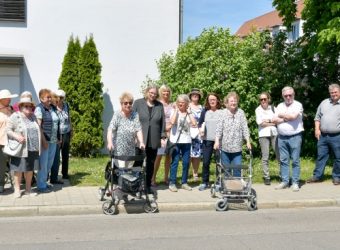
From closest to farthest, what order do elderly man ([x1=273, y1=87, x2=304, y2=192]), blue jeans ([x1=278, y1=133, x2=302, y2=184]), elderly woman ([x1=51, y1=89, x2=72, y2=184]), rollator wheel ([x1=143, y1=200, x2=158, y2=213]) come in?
1. rollator wheel ([x1=143, y1=200, x2=158, y2=213])
2. elderly man ([x1=273, y1=87, x2=304, y2=192])
3. blue jeans ([x1=278, y1=133, x2=302, y2=184])
4. elderly woman ([x1=51, y1=89, x2=72, y2=184])

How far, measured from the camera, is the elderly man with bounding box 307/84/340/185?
10.6 meters

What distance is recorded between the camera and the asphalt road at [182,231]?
6.52 metres

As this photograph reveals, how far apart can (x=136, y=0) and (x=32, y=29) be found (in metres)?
3.16

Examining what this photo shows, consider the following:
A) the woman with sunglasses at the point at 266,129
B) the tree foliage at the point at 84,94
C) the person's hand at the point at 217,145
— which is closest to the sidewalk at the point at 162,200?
the woman with sunglasses at the point at 266,129

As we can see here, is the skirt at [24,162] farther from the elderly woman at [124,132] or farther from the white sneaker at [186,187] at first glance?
the white sneaker at [186,187]

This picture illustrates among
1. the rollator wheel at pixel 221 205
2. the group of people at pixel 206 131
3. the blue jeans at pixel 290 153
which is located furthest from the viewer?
the blue jeans at pixel 290 153

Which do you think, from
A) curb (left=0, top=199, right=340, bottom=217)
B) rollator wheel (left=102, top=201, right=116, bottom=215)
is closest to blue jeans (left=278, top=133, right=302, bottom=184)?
curb (left=0, top=199, right=340, bottom=217)

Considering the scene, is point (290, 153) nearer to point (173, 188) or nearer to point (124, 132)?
point (173, 188)

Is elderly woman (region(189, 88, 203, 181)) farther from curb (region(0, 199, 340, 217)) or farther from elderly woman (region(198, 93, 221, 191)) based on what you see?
curb (region(0, 199, 340, 217))

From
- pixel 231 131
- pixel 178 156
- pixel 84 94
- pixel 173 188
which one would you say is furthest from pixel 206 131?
pixel 84 94

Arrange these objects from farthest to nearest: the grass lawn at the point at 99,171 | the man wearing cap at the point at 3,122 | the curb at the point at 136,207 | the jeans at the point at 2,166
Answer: the grass lawn at the point at 99,171 → the jeans at the point at 2,166 → the man wearing cap at the point at 3,122 → the curb at the point at 136,207

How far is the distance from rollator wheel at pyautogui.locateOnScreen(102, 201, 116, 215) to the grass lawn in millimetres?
2170

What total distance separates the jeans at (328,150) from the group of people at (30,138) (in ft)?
17.6

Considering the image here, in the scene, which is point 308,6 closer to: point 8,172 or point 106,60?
point 106,60
